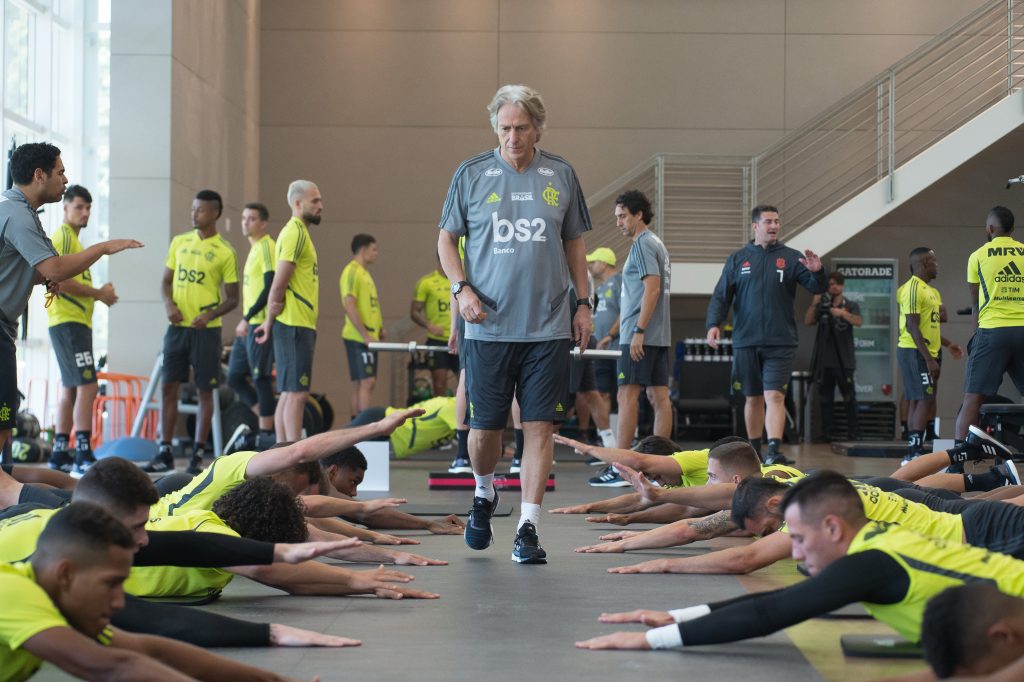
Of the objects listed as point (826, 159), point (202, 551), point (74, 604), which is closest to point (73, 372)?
point (202, 551)

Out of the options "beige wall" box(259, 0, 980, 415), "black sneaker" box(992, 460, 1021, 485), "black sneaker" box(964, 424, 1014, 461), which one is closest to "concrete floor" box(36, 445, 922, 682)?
"black sneaker" box(992, 460, 1021, 485)

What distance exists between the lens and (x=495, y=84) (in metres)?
16.3

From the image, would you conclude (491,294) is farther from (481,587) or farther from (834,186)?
(834,186)

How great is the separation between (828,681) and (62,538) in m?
1.86

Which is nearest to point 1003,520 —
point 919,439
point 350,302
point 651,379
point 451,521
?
point 451,521

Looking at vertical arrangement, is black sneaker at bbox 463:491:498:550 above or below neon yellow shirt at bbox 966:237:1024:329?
below

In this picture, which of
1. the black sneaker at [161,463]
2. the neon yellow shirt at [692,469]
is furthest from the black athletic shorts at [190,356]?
the neon yellow shirt at [692,469]

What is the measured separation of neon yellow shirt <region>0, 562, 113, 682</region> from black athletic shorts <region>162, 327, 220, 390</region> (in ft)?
24.5

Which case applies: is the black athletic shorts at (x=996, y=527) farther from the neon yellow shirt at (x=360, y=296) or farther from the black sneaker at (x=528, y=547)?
the neon yellow shirt at (x=360, y=296)

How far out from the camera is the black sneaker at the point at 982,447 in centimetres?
736

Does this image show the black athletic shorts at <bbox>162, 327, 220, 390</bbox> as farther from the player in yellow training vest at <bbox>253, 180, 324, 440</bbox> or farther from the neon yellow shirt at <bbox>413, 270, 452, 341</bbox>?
the neon yellow shirt at <bbox>413, 270, 452, 341</bbox>

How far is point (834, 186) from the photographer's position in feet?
49.8

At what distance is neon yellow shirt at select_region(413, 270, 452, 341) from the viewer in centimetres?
1352

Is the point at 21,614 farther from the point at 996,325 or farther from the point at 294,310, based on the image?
the point at 996,325
